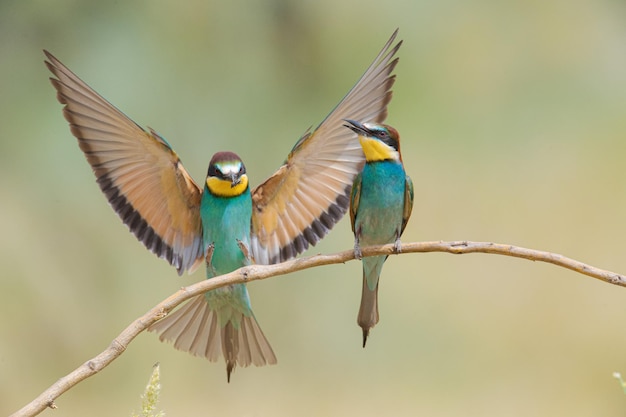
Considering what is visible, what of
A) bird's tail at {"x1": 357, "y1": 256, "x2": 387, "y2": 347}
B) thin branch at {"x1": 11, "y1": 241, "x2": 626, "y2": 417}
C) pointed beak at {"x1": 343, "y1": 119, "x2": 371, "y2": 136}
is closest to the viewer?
thin branch at {"x1": 11, "y1": 241, "x2": 626, "y2": 417}

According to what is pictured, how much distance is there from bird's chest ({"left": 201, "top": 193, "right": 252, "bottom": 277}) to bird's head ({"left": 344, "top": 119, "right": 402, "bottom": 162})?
0.32 meters

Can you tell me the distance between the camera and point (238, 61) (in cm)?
271

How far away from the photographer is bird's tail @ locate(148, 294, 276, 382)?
1784 mm

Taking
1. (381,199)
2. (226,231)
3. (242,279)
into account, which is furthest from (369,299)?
(242,279)

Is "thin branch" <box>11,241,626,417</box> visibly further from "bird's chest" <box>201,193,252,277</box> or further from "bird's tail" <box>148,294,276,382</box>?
"bird's tail" <box>148,294,276,382</box>

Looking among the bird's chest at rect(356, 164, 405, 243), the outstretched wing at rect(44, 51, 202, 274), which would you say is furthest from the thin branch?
the outstretched wing at rect(44, 51, 202, 274)

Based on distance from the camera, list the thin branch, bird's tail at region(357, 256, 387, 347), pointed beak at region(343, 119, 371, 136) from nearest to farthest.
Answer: the thin branch < pointed beak at region(343, 119, 371, 136) < bird's tail at region(357, 256, 387, 347)

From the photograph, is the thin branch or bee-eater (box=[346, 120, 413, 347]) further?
bee-eater (box=[346, 120, 413, 347])

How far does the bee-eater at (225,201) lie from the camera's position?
5.57ft

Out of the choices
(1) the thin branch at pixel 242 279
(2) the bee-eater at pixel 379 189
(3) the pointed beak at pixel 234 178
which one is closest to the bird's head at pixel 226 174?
(3) the pointed beak at pixel 234 178

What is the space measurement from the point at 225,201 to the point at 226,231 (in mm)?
A: 72

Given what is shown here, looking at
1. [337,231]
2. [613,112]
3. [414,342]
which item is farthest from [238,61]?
[613,112]

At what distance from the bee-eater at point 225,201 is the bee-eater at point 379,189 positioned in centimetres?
14

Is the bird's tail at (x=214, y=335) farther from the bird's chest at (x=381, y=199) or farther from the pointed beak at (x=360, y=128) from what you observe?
the pointed beak at (x=360, y=128)
